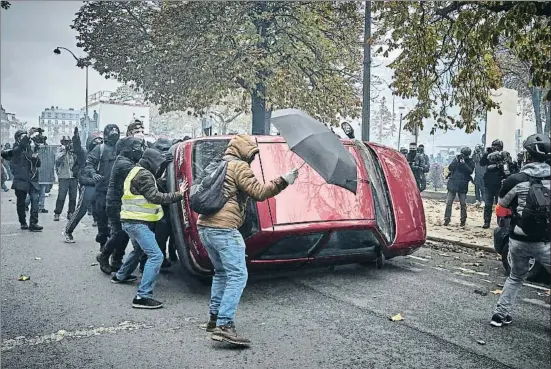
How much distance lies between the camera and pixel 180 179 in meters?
5.76

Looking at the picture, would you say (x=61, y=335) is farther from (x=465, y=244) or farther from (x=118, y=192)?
(x=465, y=244)

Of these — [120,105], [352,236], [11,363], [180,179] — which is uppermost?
[120,105]

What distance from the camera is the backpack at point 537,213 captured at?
14.3ft

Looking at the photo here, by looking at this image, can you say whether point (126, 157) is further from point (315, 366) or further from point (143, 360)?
point (315, 366)

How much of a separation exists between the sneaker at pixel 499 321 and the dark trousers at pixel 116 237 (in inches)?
157

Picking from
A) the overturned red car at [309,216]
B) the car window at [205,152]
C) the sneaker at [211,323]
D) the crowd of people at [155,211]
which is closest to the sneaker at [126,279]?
the crowd of people at [155,211]

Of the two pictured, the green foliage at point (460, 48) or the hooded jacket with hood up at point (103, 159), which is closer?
the green foliage at point (460, 48)

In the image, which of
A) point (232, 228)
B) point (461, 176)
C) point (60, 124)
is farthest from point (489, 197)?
point (60, 124)

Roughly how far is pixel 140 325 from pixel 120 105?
14550 millimetres

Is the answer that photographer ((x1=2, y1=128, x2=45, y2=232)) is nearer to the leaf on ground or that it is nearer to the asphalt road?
the asphalt road

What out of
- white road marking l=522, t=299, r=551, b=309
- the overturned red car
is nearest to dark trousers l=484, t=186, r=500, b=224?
the overturned red car

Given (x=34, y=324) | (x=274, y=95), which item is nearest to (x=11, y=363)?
(x=34, y=324)

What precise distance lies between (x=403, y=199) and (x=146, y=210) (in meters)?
3.07

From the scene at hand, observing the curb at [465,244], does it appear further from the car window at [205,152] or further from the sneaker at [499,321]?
the car window at [205,152]
